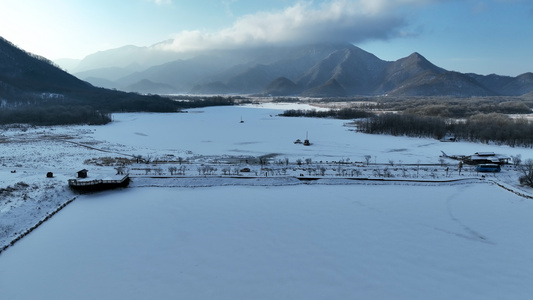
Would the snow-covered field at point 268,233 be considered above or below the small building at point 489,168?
below

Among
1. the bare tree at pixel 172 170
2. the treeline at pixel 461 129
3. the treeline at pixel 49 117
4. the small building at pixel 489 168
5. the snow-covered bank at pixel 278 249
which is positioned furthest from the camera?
the treeline at pixel 49 117

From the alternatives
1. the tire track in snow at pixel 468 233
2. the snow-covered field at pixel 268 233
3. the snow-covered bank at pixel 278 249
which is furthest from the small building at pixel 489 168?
the tire track in snow at pixel 468 233

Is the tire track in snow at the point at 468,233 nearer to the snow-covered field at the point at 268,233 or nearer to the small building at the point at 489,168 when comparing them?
the snow-covered field at the point at 268,233

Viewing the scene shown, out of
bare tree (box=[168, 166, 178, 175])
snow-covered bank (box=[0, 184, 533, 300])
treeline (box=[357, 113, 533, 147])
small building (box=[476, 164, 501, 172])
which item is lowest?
snow-covered bank (box=[0, 184, 533, 300])

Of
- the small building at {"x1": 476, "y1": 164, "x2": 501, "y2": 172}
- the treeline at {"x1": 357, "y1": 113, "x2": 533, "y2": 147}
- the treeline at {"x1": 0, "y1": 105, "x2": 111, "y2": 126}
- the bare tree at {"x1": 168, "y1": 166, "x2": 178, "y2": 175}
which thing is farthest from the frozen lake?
the treeline at {"x1": 0, "y1": 105, "x2": 111, "y2": 126}

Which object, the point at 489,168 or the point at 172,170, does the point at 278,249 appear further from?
the point at 489,168

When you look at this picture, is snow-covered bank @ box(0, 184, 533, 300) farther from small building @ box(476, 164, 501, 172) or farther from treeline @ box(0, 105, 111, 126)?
treeline @ box(0, 105, 111, 126)

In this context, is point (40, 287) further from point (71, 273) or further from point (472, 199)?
point (472, 199)
